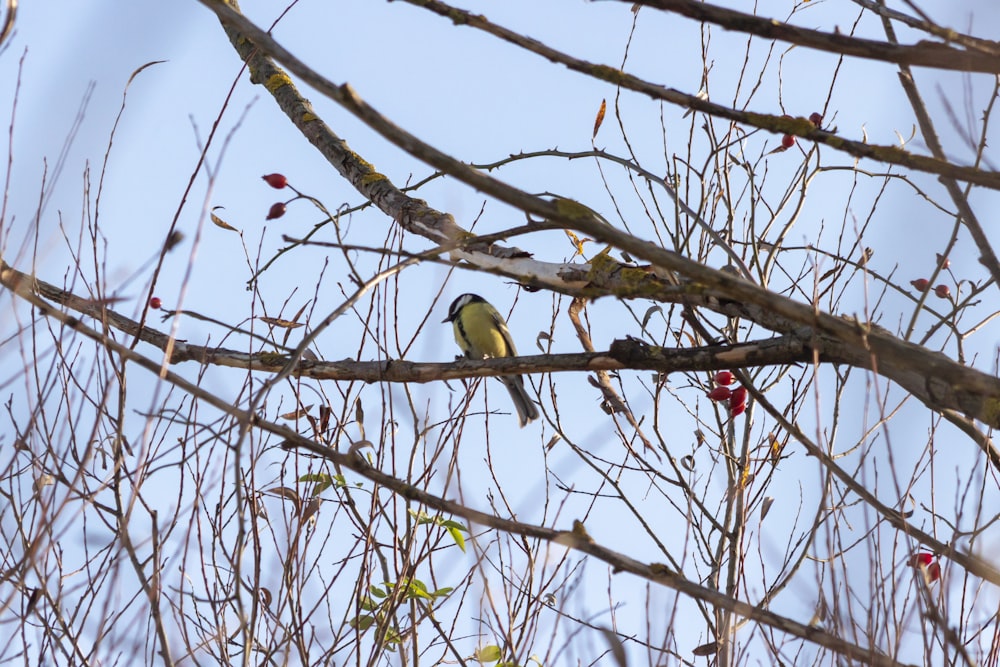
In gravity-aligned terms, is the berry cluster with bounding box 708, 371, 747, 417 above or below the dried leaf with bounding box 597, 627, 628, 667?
above

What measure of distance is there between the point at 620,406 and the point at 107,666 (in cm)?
190

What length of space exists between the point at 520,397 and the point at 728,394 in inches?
87.0

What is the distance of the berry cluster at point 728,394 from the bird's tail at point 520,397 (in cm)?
203

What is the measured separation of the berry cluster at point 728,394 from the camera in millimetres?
3553

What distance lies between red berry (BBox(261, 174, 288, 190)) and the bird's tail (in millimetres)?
2381

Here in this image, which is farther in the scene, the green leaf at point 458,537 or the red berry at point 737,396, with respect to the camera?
the red berry at point 737,396

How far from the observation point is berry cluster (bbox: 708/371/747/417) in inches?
140

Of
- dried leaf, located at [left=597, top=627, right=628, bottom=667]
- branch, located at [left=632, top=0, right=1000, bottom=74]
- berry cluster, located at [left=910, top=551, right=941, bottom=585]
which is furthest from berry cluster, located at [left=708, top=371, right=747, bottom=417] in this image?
dried leaf, located at [left=597, top=627, right=628, bottom=667]

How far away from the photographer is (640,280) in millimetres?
3330

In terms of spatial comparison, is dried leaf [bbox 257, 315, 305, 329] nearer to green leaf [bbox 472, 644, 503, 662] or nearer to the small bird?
green leaf [bbox 472, 644, 503, 662]

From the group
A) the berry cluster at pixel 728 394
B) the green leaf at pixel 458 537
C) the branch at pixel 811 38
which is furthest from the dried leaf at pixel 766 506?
the branch at pixel 811 38

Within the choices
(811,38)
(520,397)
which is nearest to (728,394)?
(811,38)

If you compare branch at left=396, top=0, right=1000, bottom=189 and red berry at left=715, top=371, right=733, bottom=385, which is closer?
branch at left=396, top=0, right=1000, bottom=189

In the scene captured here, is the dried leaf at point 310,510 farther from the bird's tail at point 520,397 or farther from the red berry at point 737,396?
the bird's tail at point 520,397
